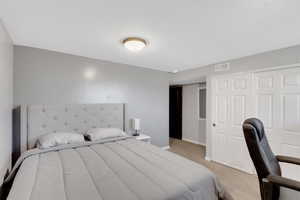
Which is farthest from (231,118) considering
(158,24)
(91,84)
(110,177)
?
(91,84)

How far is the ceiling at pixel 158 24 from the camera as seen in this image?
143cm

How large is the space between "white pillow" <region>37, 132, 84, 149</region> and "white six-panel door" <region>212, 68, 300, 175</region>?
9.60 feet

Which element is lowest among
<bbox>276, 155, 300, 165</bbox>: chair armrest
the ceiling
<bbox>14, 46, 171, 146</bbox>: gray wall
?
<bbox>276, 155, 300, 165</bbox>: chair armrest

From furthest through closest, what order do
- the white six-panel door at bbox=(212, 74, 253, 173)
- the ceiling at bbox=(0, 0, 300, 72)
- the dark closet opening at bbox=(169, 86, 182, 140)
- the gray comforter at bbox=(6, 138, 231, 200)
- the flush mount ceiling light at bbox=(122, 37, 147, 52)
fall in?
1. the dark closet opening at bbox=(169, 86, 182, 140)
2. the white six-panel door at bbox=(212, 74, 253, 173)
3. the flush mount ceiling light at bbox=(122, 37, 147, 52)
4. the ceiling at bbox=(0, 0, 300, 72)
5. the gray comforter at bbox=(6, 138, 231, 200)

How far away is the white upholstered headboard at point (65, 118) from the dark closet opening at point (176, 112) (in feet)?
9.05

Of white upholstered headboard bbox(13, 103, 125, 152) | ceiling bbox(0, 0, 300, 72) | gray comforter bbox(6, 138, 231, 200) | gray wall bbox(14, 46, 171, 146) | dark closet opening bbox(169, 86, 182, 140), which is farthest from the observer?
dark closet opening bbox(169, 86, 182, 140)

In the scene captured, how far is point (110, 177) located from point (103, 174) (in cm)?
10

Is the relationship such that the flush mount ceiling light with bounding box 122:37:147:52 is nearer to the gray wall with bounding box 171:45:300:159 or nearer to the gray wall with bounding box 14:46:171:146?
the gray wall with bounding box 14:46:171:146

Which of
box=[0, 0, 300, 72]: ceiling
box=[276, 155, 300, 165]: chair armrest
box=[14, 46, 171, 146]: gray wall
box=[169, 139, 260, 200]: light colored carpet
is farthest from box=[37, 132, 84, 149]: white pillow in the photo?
box=[276, 155, 300, 165]: chair armrest

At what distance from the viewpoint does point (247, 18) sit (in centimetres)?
162

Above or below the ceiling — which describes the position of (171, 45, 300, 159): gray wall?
below

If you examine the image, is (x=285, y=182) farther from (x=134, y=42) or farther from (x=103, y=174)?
(x=134, y=42)

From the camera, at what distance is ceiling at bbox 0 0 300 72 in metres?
1.43

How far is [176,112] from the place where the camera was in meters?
5.63
